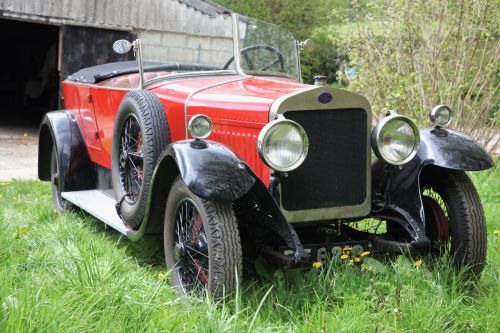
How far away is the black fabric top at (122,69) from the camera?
5.16m

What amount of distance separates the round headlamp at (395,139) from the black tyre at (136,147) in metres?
1.29

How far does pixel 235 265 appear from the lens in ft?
10.6

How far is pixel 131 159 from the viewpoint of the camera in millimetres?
4492

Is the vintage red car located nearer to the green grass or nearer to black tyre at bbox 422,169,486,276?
black tyre at bbox 422,169,486,276

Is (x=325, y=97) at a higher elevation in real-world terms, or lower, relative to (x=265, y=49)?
lower

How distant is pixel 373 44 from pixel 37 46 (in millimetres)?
12982

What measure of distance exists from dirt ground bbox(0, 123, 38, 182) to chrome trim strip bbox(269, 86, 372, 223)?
5342 millimetres

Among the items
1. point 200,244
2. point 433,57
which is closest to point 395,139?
point 200,244

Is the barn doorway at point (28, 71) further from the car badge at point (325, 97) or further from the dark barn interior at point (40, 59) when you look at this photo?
the car badge at point (325, 97)

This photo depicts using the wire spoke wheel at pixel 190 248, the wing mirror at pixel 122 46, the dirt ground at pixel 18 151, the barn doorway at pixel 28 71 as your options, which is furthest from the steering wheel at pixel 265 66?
the barn doorway at pixel 28 71

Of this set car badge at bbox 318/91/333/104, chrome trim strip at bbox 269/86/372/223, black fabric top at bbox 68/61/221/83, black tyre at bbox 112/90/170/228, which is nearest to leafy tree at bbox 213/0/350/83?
black fabric top at bbox 68/61/221/83

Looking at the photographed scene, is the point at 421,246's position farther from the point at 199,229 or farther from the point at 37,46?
the point at 37,46

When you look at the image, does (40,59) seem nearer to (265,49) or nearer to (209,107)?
(265,49)

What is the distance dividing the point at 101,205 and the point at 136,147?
0.72 metres
